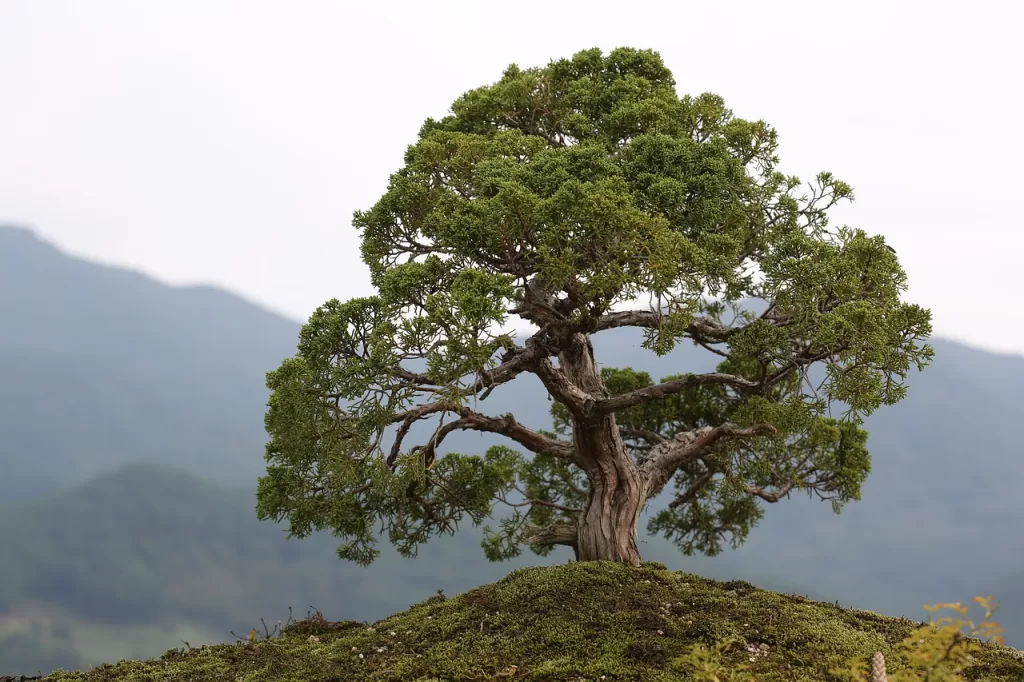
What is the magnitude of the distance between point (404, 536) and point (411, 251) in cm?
435

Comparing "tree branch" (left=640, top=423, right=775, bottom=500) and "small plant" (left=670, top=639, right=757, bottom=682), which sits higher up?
"tree branch" (left=640, top=423, right=775, bottom=500)

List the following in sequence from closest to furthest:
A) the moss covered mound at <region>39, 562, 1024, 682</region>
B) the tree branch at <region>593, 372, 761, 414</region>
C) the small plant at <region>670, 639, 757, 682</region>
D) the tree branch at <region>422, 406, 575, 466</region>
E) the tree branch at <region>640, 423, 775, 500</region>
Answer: the small plant at <region>670, 639, 757, 682</region> < the moss covered mound at <region>39, 562, 1024, 682</region> < the tree branch at <region>422, 406, 575, 466</region> < the tree branch at <region>593, 372, 761, 414</region> < the tree branch at <region>640, 423, 775, 500</region>

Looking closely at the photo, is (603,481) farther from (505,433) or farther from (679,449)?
(505,433)

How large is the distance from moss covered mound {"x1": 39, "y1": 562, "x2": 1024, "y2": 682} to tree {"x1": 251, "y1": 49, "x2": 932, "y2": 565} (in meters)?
1.62

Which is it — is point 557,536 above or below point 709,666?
above

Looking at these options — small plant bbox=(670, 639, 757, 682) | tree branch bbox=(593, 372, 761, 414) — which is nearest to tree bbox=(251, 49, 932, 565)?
tree branch bbox=(593, 372, 761, 414)

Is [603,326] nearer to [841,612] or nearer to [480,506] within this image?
[480,506]

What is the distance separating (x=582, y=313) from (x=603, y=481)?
12.5ft

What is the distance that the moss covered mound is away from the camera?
9.29m

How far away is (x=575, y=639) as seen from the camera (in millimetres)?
9719

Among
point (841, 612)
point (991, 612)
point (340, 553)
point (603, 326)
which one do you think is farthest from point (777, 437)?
point (991, 612)

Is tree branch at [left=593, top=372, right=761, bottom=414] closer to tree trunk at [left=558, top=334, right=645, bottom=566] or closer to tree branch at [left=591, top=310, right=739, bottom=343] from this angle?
tree branch at [left=591, top=310, right=739, bottom=343]

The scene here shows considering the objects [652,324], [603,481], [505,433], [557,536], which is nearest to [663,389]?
[652,324]

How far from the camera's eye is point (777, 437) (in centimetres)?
1284
